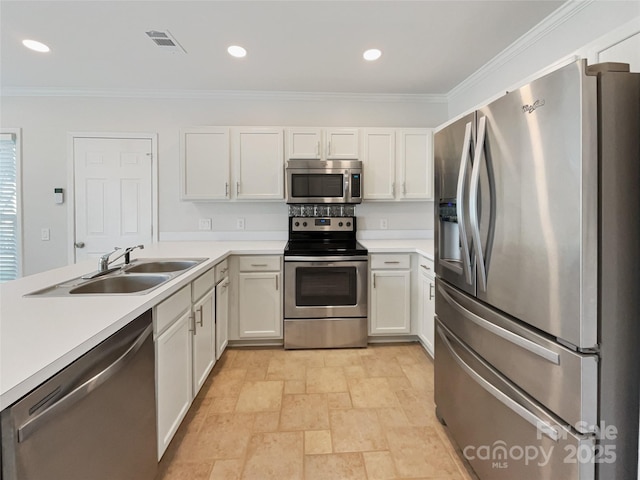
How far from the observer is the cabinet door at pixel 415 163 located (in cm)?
323

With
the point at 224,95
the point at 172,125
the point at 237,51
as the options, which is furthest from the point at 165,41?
the point at 172,125

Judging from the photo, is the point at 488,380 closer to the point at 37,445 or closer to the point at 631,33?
the point at 631,33

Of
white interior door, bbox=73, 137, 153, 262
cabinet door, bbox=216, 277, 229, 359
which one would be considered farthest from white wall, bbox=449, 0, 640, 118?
white interior door, bbox=73, 137, 153, 262

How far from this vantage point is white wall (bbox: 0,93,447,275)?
329cm

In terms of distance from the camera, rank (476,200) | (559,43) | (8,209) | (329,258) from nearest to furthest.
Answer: (476,200), (559,43), (329,258), (8,209)

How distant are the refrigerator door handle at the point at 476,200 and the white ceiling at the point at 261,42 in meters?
1.19

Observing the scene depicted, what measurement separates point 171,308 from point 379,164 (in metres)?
2.41

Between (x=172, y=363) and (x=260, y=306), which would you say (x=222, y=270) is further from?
(x=172, y=363)

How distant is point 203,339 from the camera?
7.02 feet

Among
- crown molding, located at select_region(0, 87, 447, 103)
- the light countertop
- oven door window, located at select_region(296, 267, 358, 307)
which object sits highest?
crown molding, located at select_region(0, 87, 447, 103)

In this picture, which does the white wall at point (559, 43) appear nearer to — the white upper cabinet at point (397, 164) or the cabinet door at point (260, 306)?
the white upper cabinet at point (397, 164)

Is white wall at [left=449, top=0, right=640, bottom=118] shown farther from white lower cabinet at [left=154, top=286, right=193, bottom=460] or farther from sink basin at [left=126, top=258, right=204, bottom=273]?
sink basin at [left=126, top=258, right=204, bottom=273]

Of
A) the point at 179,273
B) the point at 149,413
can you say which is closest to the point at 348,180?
the point at 179,273

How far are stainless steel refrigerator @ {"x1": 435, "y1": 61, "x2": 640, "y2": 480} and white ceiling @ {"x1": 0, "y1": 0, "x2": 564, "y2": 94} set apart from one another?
1.26 m
